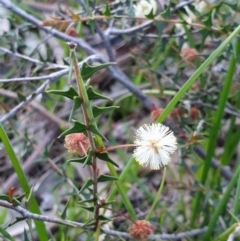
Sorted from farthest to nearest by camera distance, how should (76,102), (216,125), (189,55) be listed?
(189,55), (216,125), (76,102)

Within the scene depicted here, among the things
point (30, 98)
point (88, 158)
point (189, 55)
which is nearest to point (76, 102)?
point (88, 158)

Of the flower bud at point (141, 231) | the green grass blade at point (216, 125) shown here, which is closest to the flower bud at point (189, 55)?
the green grass blade at point (216, 125)

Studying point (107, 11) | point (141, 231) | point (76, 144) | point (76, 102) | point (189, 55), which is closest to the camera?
point (76, 102)

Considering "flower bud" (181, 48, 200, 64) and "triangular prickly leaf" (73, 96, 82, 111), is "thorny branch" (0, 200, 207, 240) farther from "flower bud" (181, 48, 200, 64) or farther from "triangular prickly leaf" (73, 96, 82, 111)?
"flower bud" (181, 48, 200, 64)

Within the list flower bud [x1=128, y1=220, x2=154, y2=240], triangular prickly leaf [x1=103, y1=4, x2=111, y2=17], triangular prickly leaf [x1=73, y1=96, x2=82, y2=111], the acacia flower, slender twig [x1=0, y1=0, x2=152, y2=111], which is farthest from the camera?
slender twig [x1=0, y1=0, x2=152, y2=111]

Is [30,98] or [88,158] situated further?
[30,98]

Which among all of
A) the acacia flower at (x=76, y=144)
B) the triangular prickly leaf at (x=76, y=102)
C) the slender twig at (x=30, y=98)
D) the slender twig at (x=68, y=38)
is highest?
the slender twig at (x=68, y=38)

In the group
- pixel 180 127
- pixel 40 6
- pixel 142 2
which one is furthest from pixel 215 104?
pixel 40 6

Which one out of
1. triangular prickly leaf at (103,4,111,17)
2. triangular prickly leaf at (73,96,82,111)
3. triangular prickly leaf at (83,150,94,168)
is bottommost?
triangular prickly leaf at (83,150,94,168)

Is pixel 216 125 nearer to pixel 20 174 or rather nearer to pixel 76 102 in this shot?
pixel 20 174

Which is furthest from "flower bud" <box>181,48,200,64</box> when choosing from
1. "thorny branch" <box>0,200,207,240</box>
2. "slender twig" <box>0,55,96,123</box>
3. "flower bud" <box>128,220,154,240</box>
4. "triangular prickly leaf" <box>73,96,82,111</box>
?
"triangular prickly leaf" <box>73,96,82,111</box>

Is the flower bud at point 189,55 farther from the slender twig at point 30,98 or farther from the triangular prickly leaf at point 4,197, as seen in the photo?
the triangular prickly leaf at point 4,197
